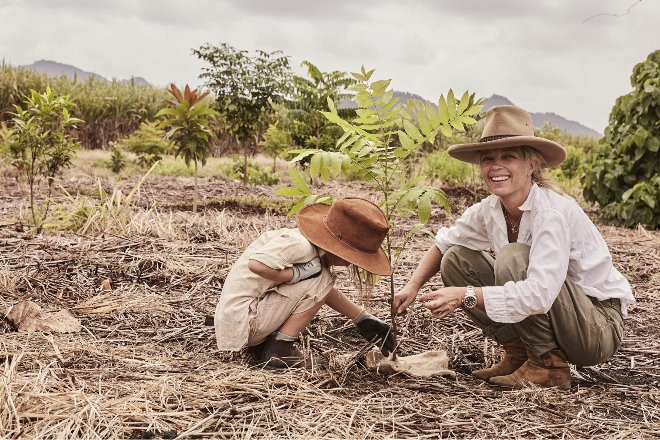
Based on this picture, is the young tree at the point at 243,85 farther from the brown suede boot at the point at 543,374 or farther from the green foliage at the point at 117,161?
the brown suede boot at the point at 543,374

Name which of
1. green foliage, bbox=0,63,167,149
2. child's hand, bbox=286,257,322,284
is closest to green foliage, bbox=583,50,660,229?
child's hand, bbox=286,257,322,284

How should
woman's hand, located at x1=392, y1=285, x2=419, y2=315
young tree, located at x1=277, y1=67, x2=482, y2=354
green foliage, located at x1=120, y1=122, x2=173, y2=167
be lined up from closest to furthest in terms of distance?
1. young tree, located at x1=277, y1=67, x2=482, y2=354
2. woman's hand, located at x1=392, y1=285, x2=419, y2=315
3. green foliage, located at x1=120, y1=122, x2=173, y2=167

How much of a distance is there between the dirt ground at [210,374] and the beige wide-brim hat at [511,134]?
3.44 ft

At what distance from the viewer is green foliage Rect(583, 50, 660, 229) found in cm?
714

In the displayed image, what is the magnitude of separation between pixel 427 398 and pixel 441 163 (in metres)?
8.56

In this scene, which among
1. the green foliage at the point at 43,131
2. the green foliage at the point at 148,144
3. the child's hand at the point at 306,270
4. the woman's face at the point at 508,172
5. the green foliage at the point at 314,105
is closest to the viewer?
the woman's face at the point at 508,172

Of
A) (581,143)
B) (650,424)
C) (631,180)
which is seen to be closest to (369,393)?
(650,424)

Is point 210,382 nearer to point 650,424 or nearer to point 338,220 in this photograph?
point 338,220

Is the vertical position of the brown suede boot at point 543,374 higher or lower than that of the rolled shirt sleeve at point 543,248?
lower

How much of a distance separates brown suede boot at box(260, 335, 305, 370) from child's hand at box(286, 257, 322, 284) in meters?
0.30

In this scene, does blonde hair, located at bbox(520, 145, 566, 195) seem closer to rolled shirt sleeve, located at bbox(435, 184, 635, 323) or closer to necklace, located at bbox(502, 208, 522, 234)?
rolled shirt sleeve, located at bbox(435, 184, 635, 323)

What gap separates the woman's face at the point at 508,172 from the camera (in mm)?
2713

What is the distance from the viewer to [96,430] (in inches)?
77.6

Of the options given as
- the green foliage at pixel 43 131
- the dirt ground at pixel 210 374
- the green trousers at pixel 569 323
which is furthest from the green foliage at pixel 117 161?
the green trousers at pixel 569 323
